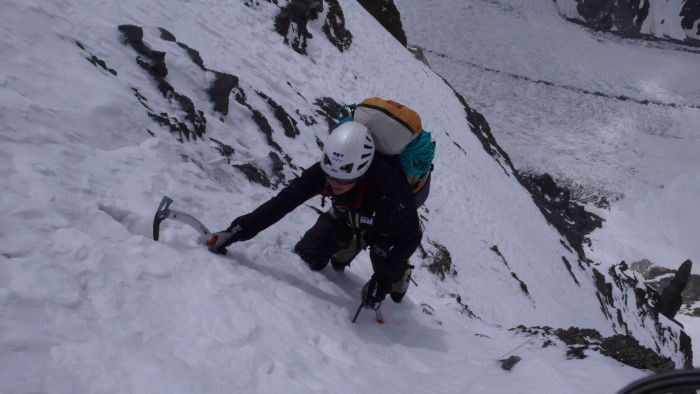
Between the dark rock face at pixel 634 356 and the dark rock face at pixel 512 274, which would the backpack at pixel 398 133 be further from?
the dark rock face at pixel 512 274

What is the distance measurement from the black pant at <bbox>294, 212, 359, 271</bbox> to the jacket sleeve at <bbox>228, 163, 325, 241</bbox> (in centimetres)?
90

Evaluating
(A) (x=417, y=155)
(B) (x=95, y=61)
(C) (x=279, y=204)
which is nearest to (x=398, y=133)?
(A) (x=417, y=155)

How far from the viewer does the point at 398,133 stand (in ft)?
13.4

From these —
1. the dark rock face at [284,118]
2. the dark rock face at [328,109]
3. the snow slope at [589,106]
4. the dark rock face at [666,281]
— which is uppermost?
the dark rock face at [284,118]

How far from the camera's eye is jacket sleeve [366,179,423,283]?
4.05 metres

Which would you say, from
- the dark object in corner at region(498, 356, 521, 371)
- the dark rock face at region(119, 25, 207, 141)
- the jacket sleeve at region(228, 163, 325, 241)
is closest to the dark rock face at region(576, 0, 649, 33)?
the dark rock face at region(119, 25, 207, 141)

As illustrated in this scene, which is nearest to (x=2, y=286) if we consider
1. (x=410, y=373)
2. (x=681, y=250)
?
(x=410, y=373)

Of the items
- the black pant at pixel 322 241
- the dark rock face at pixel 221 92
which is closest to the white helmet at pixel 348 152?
the black pant at pixel 322 241

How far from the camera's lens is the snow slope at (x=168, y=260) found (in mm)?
2680

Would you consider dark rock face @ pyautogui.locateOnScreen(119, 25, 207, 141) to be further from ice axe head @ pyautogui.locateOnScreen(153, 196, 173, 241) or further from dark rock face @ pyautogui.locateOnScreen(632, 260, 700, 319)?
dark rock face @ pyautogui.locateOnScreen(632, 260, 700, 319)

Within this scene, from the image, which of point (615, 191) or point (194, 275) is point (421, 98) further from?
point (615, 191)

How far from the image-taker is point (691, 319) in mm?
33844

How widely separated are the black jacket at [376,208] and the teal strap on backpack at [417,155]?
0.08 metres

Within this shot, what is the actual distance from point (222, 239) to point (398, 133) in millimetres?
1670
